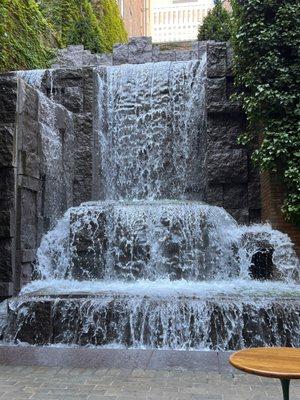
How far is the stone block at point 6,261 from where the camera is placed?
721 centimetres

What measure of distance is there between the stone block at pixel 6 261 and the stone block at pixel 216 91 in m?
4.97

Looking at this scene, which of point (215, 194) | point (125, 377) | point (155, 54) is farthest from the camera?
point (155, 54)

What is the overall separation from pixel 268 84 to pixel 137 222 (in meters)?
3.45

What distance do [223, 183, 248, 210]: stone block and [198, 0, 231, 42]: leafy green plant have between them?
7170 millimetres

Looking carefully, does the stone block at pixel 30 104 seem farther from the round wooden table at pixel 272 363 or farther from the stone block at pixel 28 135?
the round wooden table at pixel 272 363

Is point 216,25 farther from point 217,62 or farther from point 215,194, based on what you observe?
point 215,194

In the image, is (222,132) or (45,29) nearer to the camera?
(222,132)

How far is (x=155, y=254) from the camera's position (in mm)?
7781

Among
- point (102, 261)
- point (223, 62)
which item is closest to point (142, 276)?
point (102, 261)

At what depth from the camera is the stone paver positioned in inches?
149

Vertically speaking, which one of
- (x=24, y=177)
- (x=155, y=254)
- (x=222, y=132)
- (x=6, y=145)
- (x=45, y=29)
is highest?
(x=45, y=29)

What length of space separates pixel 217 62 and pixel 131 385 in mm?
7742

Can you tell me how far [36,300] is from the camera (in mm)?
5797

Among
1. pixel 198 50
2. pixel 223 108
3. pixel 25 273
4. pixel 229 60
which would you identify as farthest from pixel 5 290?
pixel 198 50
